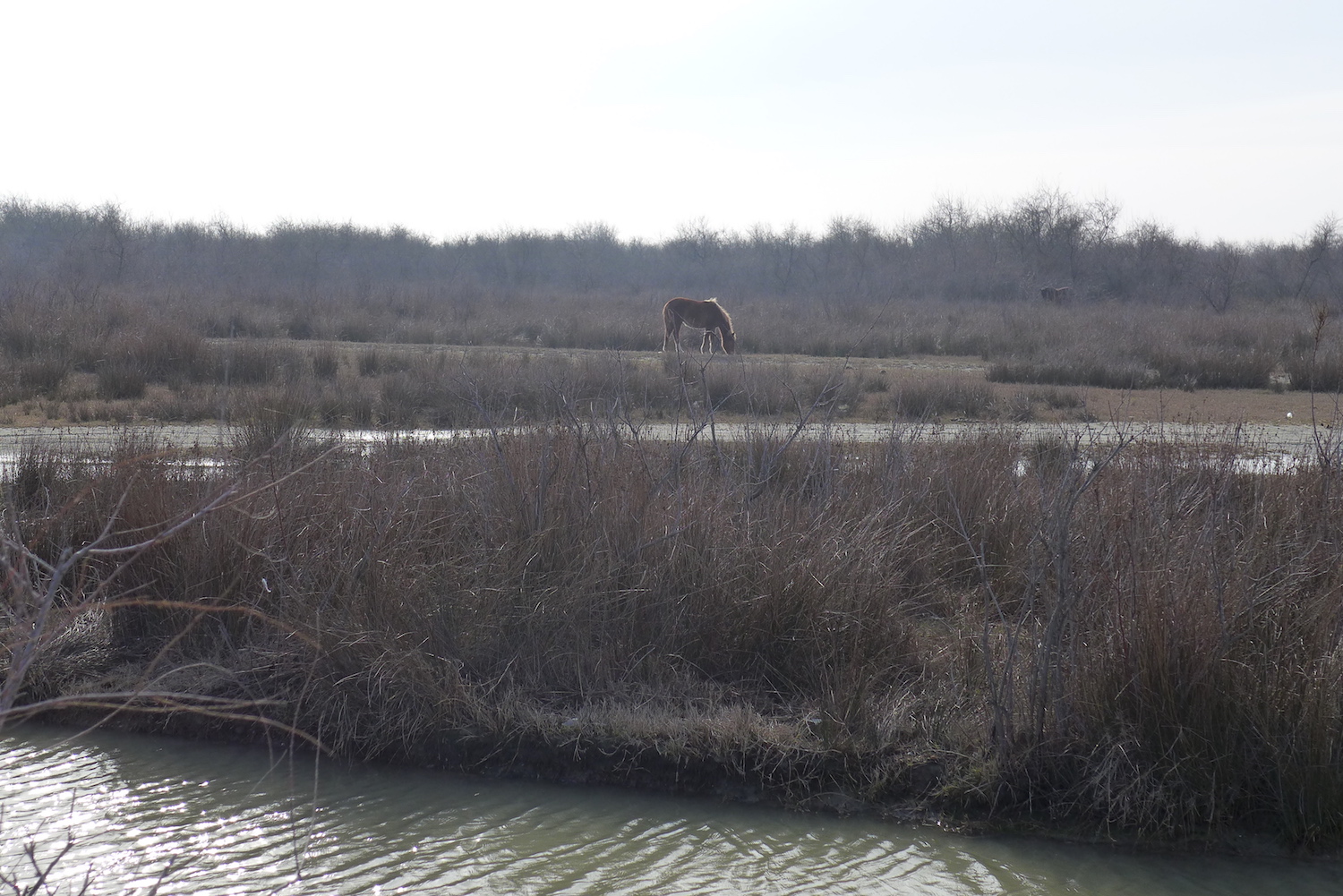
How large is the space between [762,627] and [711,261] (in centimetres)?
6530

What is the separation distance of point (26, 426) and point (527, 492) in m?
10.8

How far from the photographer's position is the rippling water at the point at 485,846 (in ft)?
14.4

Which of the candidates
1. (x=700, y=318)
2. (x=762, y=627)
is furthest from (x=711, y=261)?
(x=762, y=627)

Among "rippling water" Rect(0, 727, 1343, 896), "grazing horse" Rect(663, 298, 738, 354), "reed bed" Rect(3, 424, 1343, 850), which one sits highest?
"grazing horse" Rect(663, 298, 738, 354)

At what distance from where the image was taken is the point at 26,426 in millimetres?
13984

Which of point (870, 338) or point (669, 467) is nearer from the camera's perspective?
point (669, 467)

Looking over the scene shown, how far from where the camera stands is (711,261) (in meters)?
69.9

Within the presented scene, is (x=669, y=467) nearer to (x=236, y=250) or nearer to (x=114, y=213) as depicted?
(x=114, y=213)

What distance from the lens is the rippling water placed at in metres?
4.39

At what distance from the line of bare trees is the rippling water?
107 feet

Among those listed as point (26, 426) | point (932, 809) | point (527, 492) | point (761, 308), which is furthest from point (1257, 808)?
point (761, 308)

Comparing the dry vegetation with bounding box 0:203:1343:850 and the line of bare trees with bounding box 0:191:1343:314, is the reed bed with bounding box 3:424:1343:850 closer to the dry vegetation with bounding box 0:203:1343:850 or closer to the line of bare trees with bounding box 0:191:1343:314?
the dry vegetation with bounding box 0:203:1343:850

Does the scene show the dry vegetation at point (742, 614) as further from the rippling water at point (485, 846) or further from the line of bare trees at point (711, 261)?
the line of bare trees at point (711, 261)

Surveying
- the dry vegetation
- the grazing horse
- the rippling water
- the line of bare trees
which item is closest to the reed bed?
the dry vegetation
